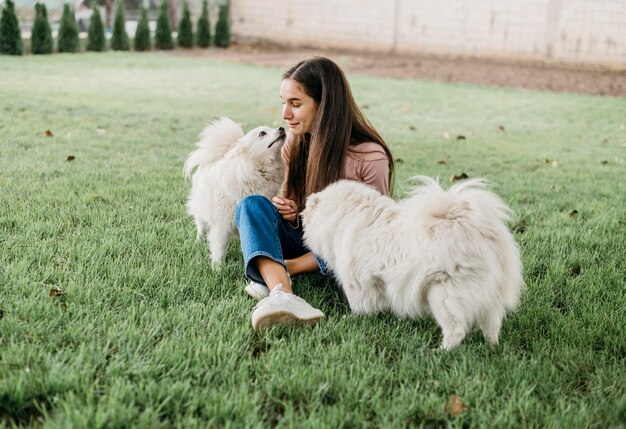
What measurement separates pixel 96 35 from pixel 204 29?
173 inches

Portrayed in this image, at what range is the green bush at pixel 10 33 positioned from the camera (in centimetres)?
1537

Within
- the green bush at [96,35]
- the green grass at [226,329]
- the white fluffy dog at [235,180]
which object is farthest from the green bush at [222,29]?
the white fluffy dog at [235,180]

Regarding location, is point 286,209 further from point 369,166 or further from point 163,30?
point 163,30

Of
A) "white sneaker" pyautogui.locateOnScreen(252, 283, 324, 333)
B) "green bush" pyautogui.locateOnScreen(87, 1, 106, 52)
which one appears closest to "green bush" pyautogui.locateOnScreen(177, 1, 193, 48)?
"green bush" pyautogui.locateOnScreen(87, 1, 106, 52)

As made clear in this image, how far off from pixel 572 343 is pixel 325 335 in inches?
41.7

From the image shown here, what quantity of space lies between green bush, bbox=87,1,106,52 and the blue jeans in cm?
1672

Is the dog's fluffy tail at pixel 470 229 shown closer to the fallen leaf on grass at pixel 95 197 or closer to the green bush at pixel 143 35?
the fallen leaf on grass at pixel 95 197

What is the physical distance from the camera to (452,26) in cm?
Result: 2020

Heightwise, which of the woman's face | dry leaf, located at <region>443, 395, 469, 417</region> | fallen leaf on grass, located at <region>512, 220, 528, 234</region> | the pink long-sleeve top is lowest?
dry leaf, located at <region>443, 395, 469, 417</region>

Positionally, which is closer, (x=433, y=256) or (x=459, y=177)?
(x=433, y=256)

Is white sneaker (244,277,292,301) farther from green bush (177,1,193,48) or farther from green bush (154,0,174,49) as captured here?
green bush (177,1,193,48)

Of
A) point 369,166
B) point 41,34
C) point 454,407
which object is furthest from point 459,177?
point 41,34

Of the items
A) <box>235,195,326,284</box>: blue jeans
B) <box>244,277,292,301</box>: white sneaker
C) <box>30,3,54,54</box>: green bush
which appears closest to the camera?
<box>244,277,292,301</box>: white sneaker

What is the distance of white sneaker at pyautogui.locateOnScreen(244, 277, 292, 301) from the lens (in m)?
2.89
